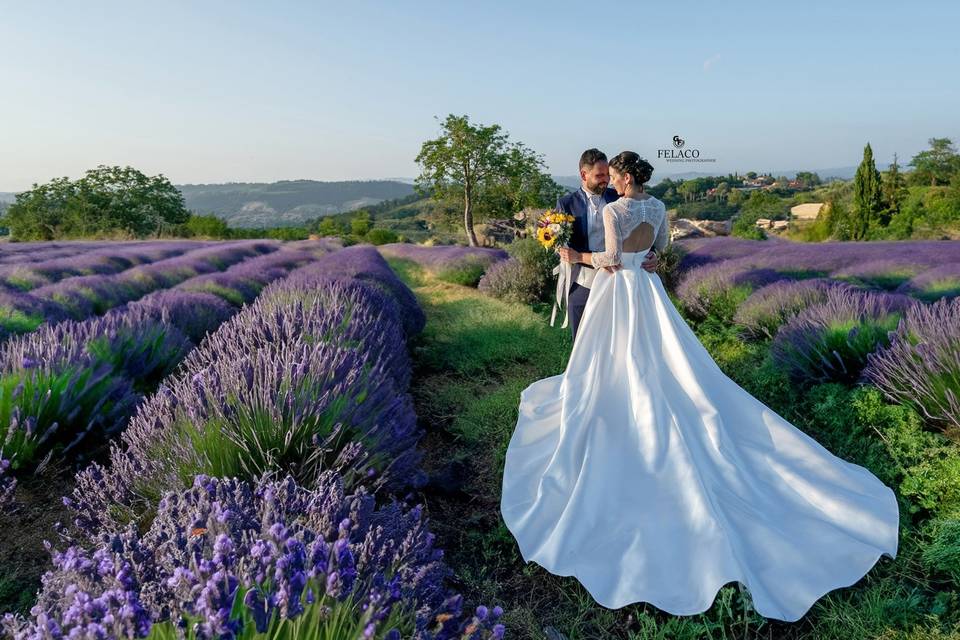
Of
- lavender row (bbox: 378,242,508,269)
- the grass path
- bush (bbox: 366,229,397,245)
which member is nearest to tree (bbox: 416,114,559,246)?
bush (bbox: 366,229,397,245)

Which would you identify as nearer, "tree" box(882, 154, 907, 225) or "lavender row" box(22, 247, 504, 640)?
"lavender row" box(22, 247, 504, 640)

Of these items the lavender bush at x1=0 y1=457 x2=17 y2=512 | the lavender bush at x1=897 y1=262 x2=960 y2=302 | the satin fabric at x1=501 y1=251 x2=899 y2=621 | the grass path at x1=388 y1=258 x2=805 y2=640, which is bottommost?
the grass path at x1=388 y1=258 x2=805 y2=640

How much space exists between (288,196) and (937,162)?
4981 inches

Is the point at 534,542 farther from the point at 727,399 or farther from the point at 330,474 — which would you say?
the point at 727,399

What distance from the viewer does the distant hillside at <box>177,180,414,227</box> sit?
125000 millimetres

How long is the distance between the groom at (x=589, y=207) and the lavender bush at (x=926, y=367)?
1556 millimetres

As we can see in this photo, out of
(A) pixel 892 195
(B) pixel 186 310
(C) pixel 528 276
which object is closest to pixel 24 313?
(B) pixel 186 310

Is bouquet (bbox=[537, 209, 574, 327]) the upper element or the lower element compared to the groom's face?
lower

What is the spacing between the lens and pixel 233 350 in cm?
307

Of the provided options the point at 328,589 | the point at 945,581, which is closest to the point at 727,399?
the point at 945,581

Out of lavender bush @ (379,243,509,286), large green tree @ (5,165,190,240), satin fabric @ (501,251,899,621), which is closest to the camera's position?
satin fabric @ (501,251,899,621)

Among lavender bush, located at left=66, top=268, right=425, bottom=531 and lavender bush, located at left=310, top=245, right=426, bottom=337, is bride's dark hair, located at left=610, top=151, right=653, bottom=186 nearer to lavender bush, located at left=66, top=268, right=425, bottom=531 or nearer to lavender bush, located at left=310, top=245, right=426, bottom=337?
lavender bush, located at left=66, top=268, right=425, bottom=531

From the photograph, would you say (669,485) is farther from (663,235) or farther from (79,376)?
(79,376)

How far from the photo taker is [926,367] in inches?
123
